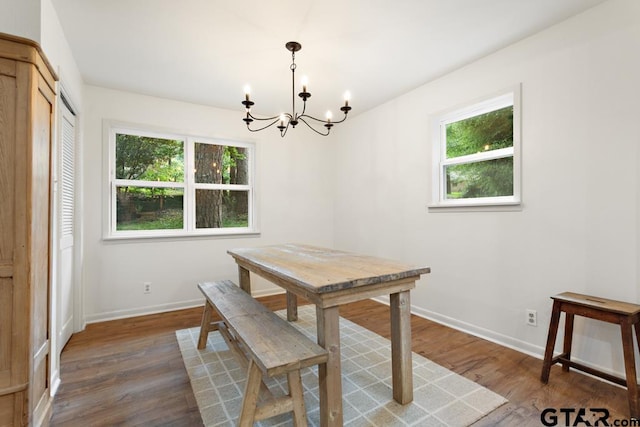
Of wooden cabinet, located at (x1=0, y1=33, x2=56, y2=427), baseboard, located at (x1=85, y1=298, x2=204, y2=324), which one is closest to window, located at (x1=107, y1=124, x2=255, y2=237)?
baseboard, located at (x1=85, y1=298, x2=204, y2=324)

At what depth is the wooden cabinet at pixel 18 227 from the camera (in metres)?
1.38

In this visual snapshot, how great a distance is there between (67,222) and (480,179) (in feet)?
A: 12.5

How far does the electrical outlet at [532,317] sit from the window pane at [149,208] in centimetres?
372

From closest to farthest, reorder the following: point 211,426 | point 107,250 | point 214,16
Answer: point 211,426 < point 214,16 < point 107,250

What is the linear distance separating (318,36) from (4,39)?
1.81 meters

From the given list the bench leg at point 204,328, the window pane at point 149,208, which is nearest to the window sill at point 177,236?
the window pane at point 149,208

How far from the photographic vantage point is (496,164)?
2.72 m

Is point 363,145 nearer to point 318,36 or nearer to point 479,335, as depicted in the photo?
point 318,36

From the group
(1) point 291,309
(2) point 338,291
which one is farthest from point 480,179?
(1) point 291,309

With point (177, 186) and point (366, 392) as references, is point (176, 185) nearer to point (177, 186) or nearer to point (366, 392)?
point (177, 186)

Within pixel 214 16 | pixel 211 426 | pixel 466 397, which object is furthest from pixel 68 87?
pixel 466 397

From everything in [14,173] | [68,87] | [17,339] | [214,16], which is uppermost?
[214,16]

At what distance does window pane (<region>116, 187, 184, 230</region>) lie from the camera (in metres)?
3.42

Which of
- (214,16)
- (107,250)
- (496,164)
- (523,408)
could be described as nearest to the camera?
(523,408)
